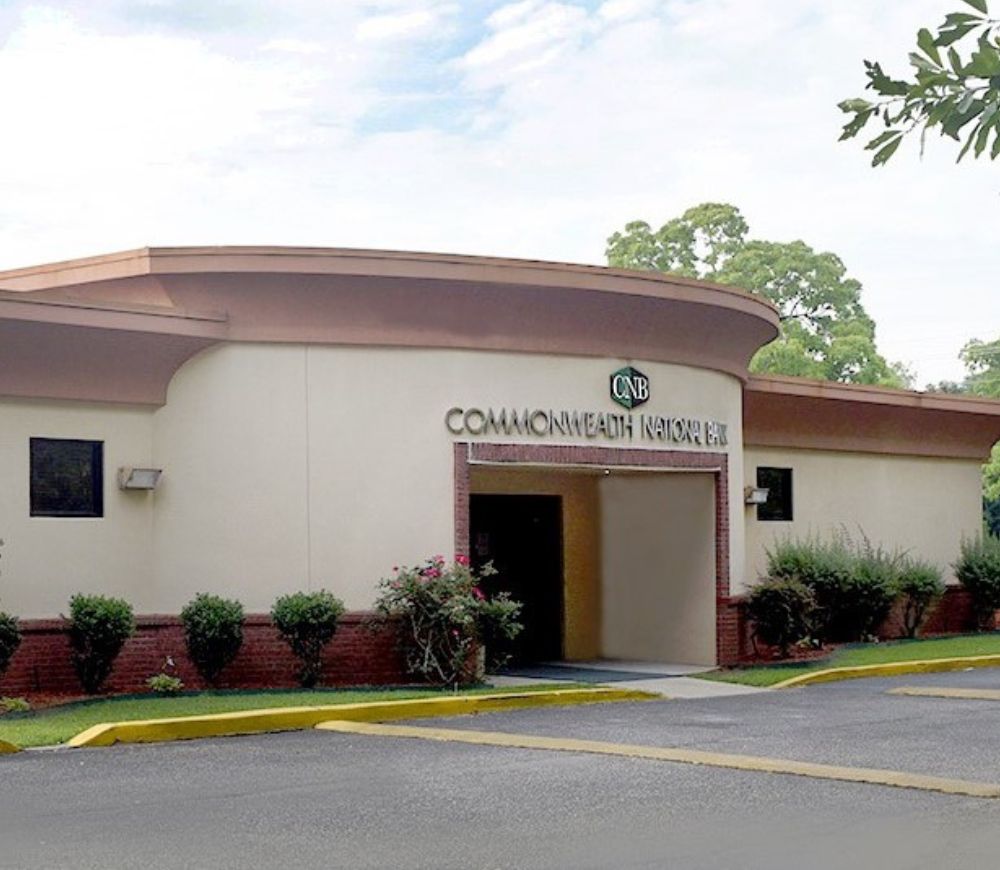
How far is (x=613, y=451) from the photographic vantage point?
22641mm

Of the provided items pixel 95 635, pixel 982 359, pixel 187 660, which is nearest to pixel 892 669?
pixel 187 660

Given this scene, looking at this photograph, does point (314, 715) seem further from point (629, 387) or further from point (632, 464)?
point (629, 387)

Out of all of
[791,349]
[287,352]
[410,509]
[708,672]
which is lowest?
[708,672]

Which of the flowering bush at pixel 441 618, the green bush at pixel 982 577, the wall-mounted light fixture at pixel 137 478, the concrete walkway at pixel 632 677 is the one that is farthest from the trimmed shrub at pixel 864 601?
the wall-mounted light fixture at pixel 137 478

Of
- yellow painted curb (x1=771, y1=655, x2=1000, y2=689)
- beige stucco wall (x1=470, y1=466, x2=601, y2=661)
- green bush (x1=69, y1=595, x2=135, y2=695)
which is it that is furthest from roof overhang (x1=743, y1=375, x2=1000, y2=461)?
green bush (x1=69, y1=595, x2=135, y2=695)

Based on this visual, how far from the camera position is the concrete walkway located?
69.2ft

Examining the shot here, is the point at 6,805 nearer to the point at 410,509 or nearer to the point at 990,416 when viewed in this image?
the point at 410,509

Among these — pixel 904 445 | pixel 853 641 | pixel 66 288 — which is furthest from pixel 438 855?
pixel 904 445

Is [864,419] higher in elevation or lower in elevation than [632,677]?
higher

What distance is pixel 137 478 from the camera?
66.4 feet

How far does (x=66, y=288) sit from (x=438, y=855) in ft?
43.5

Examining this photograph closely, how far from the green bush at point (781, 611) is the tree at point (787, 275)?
3926cm

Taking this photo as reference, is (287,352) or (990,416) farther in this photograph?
(990,416)

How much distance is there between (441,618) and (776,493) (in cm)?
1018
